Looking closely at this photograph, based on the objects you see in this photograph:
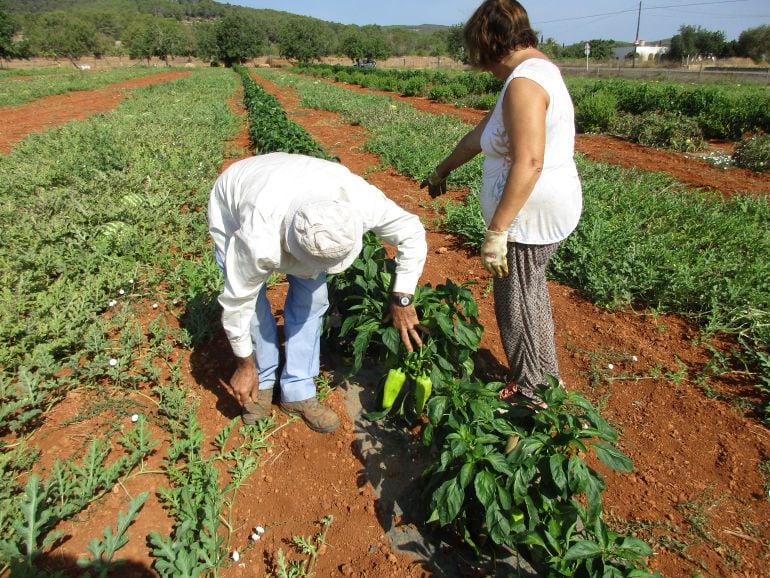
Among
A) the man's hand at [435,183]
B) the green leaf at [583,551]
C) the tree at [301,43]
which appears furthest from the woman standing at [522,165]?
the tree at [301,43]

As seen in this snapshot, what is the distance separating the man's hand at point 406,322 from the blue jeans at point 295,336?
1.40 feet

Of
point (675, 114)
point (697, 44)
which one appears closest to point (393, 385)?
point (675, 114)

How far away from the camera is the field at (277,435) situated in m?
2.00

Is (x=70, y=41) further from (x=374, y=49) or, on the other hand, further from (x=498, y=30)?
(x=498, y=30)

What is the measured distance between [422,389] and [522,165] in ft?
3.76

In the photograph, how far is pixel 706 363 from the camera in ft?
10.1

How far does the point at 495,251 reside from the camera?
6.66 feet

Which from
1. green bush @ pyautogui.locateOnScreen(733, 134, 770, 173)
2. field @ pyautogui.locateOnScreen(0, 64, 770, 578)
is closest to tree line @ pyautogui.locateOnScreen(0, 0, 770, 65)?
green bush @ pyautogui.locateOnScreen(733, 134, 770, 173)

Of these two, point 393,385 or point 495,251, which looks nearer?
point 495,251

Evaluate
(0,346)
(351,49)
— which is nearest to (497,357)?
(0,346)

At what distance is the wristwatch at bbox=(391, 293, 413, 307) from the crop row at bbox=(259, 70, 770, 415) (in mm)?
2298

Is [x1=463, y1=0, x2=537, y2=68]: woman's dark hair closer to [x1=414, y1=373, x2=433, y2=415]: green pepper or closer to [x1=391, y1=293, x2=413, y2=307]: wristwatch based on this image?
[x1=391, y1=293, x2=413, y2=307]: wristwatch

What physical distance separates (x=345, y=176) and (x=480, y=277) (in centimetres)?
260

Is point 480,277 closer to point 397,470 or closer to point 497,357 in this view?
point 497,357
